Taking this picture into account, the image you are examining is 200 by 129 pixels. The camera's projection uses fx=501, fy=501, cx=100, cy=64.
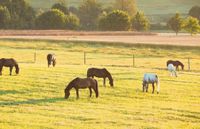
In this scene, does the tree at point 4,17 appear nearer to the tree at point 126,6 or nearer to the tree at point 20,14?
the tree at point 20,14

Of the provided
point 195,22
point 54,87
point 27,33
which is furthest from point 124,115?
point 195,22

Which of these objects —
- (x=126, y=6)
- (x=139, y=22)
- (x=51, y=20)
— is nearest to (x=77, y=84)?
(x=51, y=20)

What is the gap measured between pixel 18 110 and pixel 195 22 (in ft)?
318

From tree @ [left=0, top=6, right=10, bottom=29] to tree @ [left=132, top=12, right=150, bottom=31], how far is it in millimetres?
32940

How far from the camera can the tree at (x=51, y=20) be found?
123 meters

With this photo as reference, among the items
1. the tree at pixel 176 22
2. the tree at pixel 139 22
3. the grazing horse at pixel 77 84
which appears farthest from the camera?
the tree at pixel 139 22

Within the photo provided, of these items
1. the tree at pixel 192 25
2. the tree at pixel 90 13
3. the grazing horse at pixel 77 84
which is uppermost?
the tree at pixel 90 13

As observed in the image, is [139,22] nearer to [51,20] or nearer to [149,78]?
[51,20]

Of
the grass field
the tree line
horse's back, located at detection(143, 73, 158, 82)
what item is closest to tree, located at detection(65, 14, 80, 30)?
the tree line

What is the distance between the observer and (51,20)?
12344cm

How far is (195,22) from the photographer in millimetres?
116312

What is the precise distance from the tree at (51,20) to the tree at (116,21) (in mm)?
10423

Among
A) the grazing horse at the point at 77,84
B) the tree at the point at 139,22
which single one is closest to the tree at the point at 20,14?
the tree at the point at 139,22

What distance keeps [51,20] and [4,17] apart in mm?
11452
